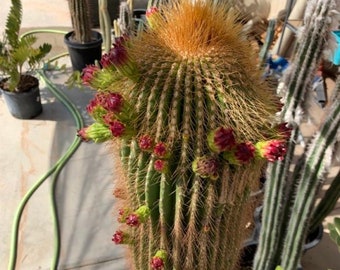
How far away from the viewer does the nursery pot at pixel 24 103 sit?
2.27 metres

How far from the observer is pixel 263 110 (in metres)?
0.72

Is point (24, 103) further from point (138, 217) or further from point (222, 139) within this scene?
point (222, 139)

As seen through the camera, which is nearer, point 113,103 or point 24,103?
point 113,103

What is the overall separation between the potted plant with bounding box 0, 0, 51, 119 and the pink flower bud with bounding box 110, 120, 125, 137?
5.58 feet

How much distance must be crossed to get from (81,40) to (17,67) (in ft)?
1.91

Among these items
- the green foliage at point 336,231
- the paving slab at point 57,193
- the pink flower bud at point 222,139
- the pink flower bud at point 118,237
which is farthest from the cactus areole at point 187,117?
the paving slab at point 57,193

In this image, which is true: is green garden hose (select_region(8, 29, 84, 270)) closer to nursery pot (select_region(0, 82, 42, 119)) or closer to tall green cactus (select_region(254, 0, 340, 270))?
nursery pot (select_region(0, 82, 42, 119))

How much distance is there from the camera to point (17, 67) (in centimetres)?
230

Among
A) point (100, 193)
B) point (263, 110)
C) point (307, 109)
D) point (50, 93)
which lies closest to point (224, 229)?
point (263, 110)

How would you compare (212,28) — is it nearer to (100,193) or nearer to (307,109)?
(307,109)

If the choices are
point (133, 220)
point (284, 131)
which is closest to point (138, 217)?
point (133, 220)

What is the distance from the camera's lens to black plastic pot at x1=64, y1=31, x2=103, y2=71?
2.69 meters

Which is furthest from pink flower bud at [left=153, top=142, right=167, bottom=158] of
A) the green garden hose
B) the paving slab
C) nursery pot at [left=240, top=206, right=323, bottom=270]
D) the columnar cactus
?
the columnar cactus

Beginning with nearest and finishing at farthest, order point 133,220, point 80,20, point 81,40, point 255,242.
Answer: point 133,220 → point 255,242 → point 80,20 → point 81,40
